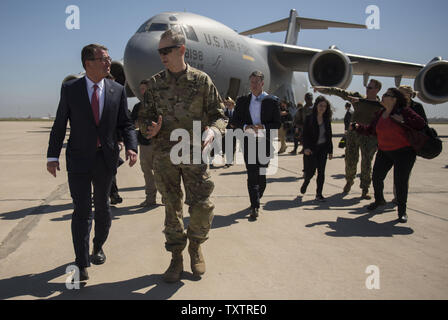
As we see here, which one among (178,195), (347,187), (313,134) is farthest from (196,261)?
(347,187)

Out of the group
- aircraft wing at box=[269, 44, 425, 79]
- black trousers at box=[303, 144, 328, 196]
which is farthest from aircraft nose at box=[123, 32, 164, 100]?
aircraft wing at box=[269, 44, 425, 79]

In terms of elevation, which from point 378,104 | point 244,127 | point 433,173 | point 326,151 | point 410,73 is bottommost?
point 433,173

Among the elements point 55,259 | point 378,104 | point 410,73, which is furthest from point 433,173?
point 410,73

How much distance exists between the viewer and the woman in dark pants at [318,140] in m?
5.57

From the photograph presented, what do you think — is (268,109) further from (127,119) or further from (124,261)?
(124,261)

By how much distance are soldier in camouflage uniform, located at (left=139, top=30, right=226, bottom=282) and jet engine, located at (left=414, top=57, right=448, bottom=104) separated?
46.1ft

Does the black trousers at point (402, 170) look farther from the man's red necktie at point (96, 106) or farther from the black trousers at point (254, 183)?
the man's red necktie at point (96, 106)

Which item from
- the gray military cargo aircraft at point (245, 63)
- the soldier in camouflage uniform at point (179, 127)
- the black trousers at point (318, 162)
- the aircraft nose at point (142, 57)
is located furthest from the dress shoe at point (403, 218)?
→ the aircraft nose at point (142, 57)

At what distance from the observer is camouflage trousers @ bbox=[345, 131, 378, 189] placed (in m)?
5.62

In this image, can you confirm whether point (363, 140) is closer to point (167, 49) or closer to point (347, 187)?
point (347, 187)

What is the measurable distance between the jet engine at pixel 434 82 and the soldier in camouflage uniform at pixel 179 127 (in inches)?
553

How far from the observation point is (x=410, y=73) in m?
18.5

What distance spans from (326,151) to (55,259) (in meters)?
4.19

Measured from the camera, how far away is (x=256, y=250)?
3391 mm
